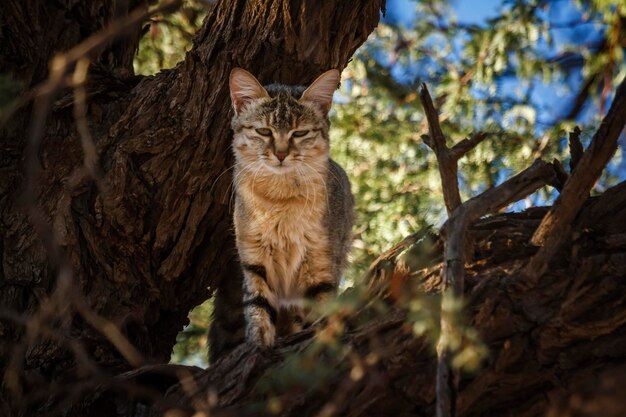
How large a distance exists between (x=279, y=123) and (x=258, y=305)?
3.87ft

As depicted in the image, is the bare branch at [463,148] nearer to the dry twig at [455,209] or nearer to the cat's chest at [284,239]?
the dry twig at [455,209]

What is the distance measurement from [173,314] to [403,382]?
7.26ft

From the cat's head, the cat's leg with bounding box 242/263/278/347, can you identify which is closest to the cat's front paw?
the cat's leg with bounding box 242/263/278/347

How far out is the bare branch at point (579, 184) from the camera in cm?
302

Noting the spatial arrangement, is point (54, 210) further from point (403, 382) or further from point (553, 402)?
point (553, 402)

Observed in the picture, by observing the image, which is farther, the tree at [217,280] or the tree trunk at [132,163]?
the tree trunk at [132,163]

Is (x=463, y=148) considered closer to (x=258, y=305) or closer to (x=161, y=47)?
(x=258, y=305)

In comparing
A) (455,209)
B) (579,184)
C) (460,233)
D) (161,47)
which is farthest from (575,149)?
(161,47)

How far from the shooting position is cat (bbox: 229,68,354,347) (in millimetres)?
4602

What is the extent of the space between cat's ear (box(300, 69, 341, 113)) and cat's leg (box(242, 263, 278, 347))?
112cm

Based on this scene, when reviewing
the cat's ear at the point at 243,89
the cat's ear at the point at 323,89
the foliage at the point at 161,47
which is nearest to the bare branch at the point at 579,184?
the cat's ear at the point at 323,89

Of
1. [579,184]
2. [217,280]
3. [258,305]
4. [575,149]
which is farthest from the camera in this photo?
[217,280]

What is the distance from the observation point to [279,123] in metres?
4.82

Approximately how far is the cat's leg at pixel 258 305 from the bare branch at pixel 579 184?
60.0 inches
